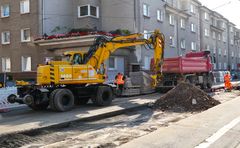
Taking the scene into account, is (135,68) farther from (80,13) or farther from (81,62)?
(81,62)

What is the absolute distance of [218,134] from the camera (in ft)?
29.0

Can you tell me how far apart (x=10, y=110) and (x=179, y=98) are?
7.40 m

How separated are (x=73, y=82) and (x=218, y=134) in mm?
7972

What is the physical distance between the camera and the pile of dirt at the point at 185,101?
1534cm

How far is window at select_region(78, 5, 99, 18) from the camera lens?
32.0 m

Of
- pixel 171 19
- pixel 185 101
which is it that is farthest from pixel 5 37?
pixel 185 101

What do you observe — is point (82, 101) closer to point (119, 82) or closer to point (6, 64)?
point (119, 82)

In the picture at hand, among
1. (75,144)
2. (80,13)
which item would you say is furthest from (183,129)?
(80,13)

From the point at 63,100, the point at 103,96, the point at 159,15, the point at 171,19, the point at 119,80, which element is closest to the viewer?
the point at 63,100

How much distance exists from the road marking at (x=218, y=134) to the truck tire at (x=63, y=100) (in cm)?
677

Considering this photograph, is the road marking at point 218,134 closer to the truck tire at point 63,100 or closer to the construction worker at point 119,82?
the truck tire at point 63,100

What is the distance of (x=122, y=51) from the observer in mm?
29484

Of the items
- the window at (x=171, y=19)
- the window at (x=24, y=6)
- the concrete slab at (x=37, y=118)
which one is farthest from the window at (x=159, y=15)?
the concrete slab at (x=37, y=118)

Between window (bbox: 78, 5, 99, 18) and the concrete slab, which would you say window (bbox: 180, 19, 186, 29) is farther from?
the concrete slab
